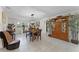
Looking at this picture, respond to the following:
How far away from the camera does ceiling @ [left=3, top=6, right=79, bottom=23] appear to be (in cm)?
246

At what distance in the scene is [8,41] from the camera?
2467mm

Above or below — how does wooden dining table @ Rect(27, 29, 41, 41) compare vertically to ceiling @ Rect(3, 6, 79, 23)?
below

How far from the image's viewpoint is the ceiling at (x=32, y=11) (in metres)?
2.46

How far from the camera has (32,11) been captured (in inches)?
98.2

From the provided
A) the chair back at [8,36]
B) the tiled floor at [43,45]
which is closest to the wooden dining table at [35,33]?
the tiled floor at [43,45]

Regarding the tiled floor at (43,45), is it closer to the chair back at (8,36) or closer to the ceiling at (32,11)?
the chair back at (8,36)

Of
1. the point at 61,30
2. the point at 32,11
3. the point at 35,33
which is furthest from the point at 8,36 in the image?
the point at 61,30

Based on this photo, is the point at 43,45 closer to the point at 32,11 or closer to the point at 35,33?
the point at 35,33

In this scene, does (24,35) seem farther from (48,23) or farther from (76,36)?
(76,36)

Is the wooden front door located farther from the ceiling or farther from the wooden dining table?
the wooden dining table

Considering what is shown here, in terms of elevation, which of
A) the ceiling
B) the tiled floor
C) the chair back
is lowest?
the tiled floor

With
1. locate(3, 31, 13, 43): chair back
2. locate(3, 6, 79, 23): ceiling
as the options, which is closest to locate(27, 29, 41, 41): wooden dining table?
locate(3, 6, 79, 23): ceiling
